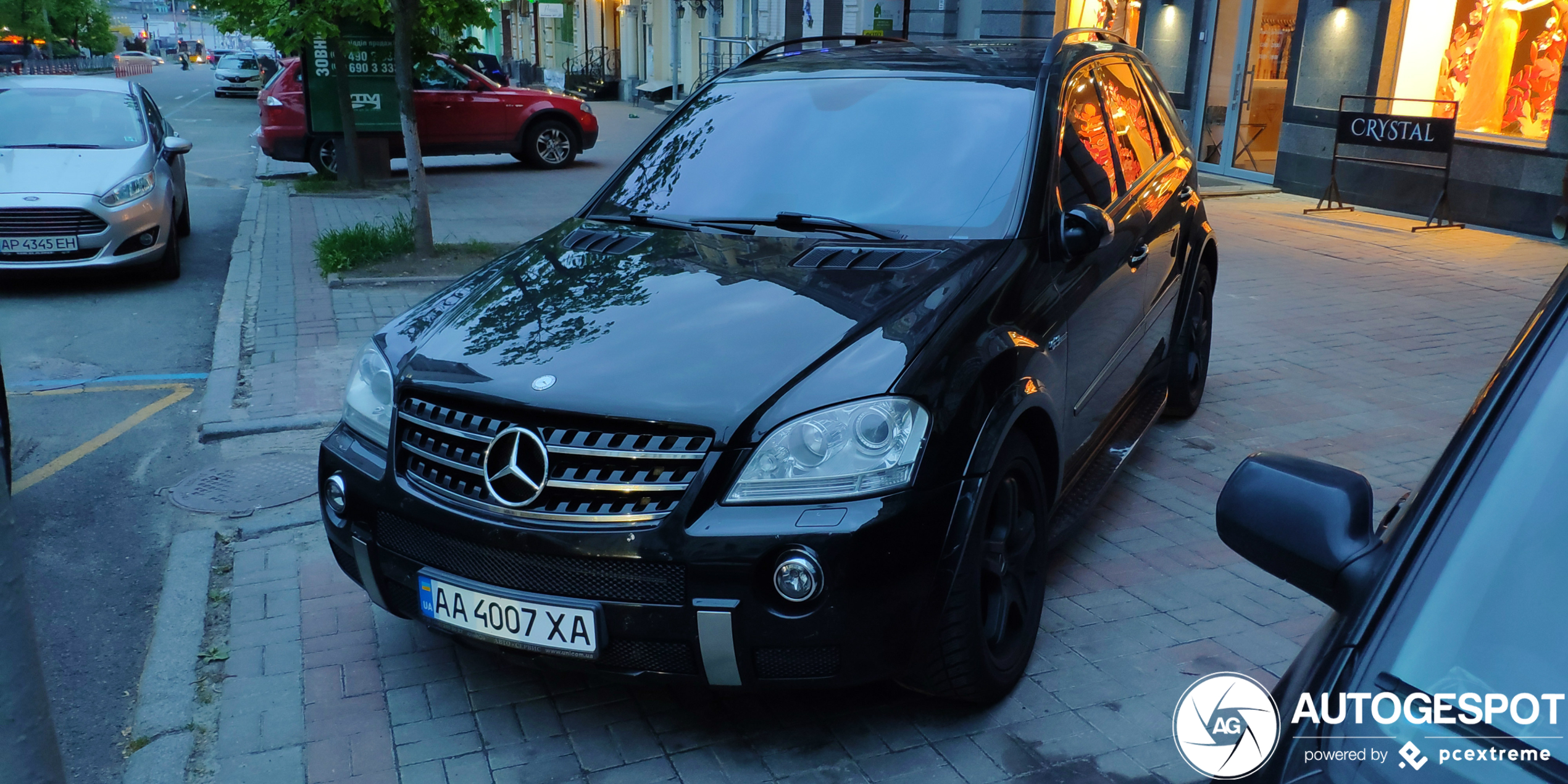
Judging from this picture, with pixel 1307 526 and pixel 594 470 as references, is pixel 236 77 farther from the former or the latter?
pixel 1307 526

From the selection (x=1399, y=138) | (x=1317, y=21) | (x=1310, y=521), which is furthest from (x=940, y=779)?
(x=1317, y=21)

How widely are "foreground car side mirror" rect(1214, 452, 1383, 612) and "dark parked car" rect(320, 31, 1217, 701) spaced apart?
3.69 ft

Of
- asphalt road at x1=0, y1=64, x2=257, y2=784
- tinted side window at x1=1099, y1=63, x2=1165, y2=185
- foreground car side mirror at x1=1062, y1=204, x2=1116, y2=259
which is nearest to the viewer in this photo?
foreground car side mirror at x1=1062, y1=204, x2=1116, y2=259

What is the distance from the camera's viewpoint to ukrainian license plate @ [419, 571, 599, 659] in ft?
9.54

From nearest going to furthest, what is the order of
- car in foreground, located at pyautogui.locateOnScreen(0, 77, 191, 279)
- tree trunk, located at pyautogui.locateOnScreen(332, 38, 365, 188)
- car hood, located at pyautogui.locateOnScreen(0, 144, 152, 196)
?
car in foreground, located at pyautogui.locateOnScreen(0, 77, 191, 279)
car hood, located at pyautogui.locateOnScreen(0, 144, 152, 196)
tree trunk, located at pyautogui.locateOnScreen(332, 38, 365, 188)

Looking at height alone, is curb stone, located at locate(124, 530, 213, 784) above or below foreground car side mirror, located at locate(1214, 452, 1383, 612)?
below

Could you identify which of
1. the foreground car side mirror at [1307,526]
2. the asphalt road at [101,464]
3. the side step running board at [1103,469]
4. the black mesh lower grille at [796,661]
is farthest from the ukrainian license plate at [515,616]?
the foreground car side mirror at [1307,526]

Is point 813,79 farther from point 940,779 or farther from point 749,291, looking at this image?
point 940,779

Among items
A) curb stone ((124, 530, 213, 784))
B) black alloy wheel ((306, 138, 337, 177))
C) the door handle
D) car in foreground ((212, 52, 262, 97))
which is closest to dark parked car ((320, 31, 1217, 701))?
the door handle

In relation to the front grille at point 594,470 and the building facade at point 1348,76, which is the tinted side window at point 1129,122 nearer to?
the front grille at point 594,470

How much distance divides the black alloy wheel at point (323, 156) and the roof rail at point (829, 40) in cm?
1261

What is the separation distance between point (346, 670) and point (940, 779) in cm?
182

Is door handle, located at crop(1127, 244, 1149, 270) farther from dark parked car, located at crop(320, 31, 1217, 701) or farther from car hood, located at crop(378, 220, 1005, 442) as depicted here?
car hood, located at crop(378, 220, 1005, 442)

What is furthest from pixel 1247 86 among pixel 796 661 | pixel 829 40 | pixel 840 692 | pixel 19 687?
pixel 19 687
